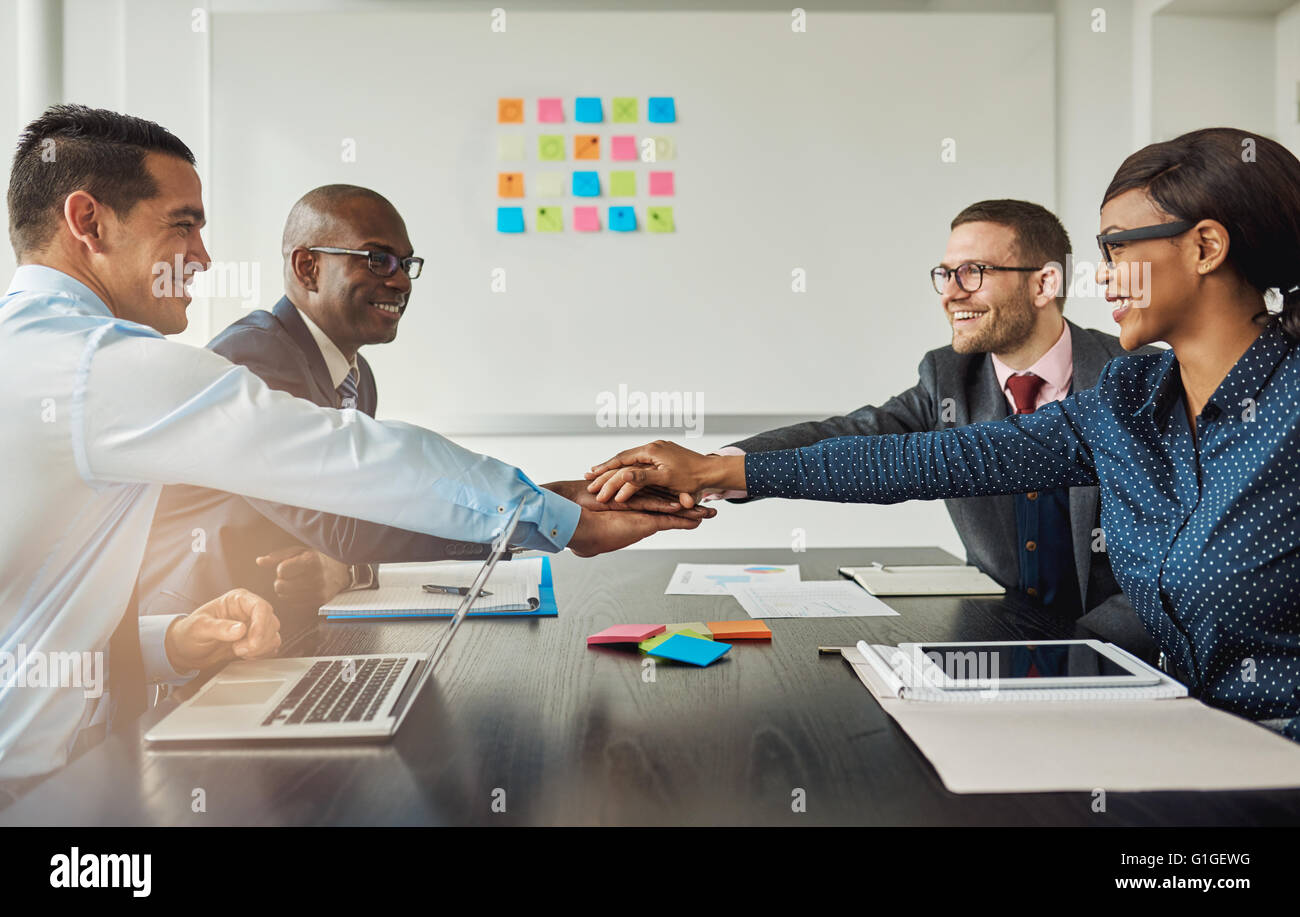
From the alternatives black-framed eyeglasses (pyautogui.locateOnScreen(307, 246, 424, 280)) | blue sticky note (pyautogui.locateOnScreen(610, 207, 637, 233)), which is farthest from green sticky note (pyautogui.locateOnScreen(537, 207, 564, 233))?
black-framed eyeglasses (pyautogui.locateOnScreen(307, 246, 424, 280))

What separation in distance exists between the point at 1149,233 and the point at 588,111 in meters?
2.43

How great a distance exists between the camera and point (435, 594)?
5.20 feet

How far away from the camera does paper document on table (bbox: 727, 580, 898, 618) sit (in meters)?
1.47

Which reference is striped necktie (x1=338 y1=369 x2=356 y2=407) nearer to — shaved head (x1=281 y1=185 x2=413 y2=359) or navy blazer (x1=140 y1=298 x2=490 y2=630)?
shaved head (x1=281 y1=185 x2=413 y2=359)

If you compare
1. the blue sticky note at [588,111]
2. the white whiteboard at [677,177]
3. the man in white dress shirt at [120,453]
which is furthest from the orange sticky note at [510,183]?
the man in white dress shirt at [120,453]

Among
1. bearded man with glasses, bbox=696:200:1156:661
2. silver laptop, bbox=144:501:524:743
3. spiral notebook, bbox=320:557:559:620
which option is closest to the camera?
silver laptop, bbox=144:501:524:743

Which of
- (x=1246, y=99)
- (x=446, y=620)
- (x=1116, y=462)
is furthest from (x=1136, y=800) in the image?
A: (x=1246, y=99)

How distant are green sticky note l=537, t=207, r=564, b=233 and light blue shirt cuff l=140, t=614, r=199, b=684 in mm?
2329

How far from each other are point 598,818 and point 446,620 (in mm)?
757

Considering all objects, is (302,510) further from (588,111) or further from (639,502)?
(588,111)

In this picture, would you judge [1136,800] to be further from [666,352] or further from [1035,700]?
[666,352]

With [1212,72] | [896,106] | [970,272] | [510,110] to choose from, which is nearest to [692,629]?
[970,272]
